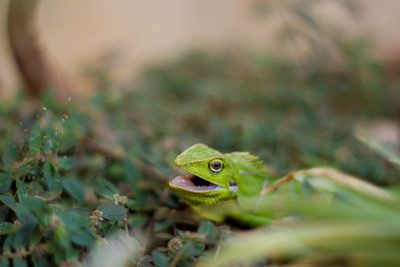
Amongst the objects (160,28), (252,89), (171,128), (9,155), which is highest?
(160,28)

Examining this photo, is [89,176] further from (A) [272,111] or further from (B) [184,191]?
(A) [272,111]

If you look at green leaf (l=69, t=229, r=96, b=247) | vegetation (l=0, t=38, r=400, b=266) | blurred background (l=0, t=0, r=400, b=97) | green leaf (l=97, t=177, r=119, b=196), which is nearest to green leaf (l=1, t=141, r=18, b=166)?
vegetation (l=0, t=38, r=400, b=266)

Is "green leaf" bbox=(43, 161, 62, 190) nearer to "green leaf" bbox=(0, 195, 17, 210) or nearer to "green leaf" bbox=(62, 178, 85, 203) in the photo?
"green leaf" bbox=(62, 178, 85, 203)

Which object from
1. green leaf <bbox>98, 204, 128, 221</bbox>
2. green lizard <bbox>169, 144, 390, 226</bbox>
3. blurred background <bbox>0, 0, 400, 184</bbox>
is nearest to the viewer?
green leaf <bbox>98, 204, 128, 221</bbox>

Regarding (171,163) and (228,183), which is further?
(171,163)

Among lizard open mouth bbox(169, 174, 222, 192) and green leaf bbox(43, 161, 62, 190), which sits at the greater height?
lizard open mouth bbox(169, 174, 222, 192)

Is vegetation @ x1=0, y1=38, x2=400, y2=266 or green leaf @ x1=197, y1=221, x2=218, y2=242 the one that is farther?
green leaf @ x1=197, y1=221, x2=218, y2=242

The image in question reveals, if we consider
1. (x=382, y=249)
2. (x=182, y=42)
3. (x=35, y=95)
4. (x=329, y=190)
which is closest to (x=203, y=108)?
(x=35, y=95)

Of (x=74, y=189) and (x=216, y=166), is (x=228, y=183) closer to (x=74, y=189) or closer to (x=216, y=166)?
(x=216, y=166)

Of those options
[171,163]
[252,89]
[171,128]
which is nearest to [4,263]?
[171,163]
